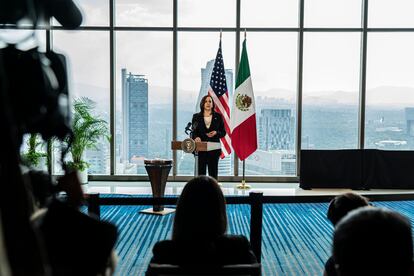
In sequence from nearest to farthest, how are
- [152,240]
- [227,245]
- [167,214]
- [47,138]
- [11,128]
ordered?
[11,128] < [47,138] < [227,245] < [152,240] < [167,214]

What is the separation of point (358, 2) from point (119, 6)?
4.39 meters

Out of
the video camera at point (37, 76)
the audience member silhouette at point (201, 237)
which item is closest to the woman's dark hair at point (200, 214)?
the audience member silhouette at point (201, 237)

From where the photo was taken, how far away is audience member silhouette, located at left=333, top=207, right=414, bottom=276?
3.68 feet

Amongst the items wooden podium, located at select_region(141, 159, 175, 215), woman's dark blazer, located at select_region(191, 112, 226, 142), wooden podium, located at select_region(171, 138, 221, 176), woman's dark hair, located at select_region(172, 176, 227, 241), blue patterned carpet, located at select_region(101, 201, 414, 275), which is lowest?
blue patterned carpet, located at select_region(101, 201, 414, 275)

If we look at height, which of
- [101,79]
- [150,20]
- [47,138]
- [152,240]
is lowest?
[152,240]

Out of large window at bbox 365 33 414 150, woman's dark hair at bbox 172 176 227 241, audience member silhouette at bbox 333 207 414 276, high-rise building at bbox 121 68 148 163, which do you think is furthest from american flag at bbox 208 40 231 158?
audience member silhouette at bbox 333 207 414 276

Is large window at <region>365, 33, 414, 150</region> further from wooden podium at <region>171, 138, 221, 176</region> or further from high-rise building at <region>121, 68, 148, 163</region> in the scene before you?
high-rise building at <region>121, 68, 148, 163</region>

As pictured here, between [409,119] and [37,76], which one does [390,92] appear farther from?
[37,76]

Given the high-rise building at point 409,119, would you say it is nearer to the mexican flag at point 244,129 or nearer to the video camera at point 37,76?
the mexican flag at point 244,129

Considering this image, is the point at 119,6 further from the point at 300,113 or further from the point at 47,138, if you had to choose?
the point at 47,138

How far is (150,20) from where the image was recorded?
8.10m

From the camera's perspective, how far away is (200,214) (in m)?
1.78

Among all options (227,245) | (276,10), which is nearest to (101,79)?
(276,10)

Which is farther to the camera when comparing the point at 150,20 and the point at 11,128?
the point at 150,20
